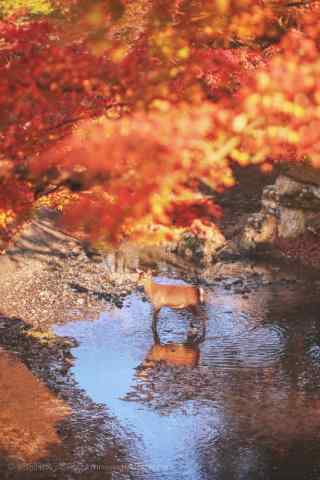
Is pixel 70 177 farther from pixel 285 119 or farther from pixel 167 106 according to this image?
pixel 285 119

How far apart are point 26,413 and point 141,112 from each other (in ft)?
21.9

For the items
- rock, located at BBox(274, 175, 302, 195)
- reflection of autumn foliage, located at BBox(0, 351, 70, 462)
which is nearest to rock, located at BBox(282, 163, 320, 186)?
rock, located at BBox(274, 175, 302, 195)

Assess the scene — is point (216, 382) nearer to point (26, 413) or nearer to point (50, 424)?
point (50, 424)

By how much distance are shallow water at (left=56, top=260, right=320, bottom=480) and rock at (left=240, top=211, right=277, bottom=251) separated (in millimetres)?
4212

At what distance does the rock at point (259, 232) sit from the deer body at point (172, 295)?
6.76 meters

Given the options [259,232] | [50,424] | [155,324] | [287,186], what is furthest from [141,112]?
[287,186]

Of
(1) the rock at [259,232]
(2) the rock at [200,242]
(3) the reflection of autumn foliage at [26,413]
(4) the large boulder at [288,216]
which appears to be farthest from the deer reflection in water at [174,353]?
(4) the large boulder at [288,216]

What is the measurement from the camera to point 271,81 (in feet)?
23.5

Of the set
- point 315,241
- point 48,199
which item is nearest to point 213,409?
point 48,199

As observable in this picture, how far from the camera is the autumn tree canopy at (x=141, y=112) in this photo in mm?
6879

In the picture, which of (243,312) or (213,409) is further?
(243,312)

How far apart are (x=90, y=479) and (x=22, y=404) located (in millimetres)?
2854

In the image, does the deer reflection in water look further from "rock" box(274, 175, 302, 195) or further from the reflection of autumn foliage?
"rock" box(274, 175, 302, 195)

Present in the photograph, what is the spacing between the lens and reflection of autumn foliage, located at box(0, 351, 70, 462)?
449 inches
